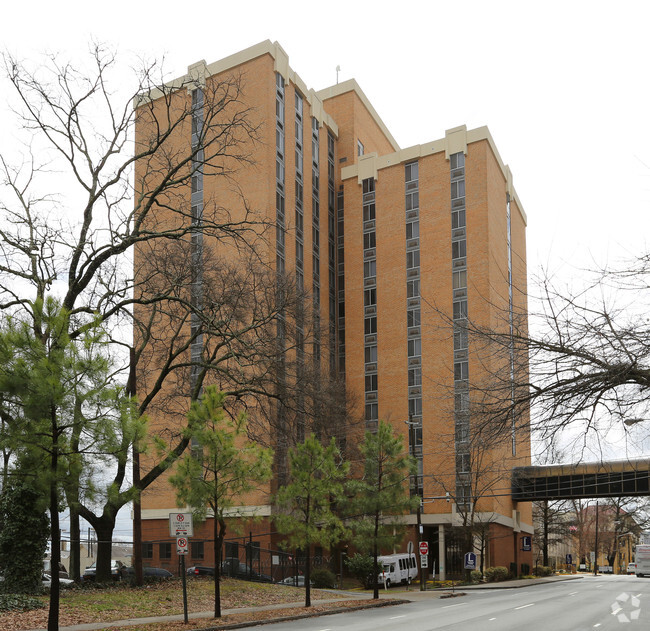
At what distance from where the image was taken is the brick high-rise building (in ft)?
190

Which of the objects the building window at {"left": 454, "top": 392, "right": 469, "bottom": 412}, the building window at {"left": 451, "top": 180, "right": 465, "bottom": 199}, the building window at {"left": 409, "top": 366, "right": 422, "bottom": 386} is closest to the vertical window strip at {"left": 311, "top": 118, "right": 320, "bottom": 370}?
the building window at {"left": 409, "top": 366, "right": 422, "bottom": 386}

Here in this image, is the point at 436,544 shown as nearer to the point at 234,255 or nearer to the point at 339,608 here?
the point at 234,255

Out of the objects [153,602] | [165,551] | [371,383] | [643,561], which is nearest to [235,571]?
[153,602]

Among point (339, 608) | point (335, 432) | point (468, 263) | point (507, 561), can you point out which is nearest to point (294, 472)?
point (339, 608)

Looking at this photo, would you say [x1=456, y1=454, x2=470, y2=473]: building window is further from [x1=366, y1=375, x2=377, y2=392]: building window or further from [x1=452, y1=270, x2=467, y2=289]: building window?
[x1=452, y1=270, x2=467, y2=289]: building window

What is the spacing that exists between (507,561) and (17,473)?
178 feet

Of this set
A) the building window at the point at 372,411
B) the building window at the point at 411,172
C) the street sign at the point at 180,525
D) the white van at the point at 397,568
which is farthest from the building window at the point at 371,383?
the street sign at the point at 180,525

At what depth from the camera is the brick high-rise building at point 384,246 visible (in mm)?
57969

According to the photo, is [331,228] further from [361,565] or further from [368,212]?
[361,565]

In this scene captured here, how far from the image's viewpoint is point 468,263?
61250 mm

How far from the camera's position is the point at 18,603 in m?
20.3

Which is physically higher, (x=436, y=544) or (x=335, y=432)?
(x=335, y=432)

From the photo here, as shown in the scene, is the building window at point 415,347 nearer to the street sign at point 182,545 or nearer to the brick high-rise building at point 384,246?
the brick high-rise building at point 384,246

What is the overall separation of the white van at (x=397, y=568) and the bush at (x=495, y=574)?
5.13 metres
